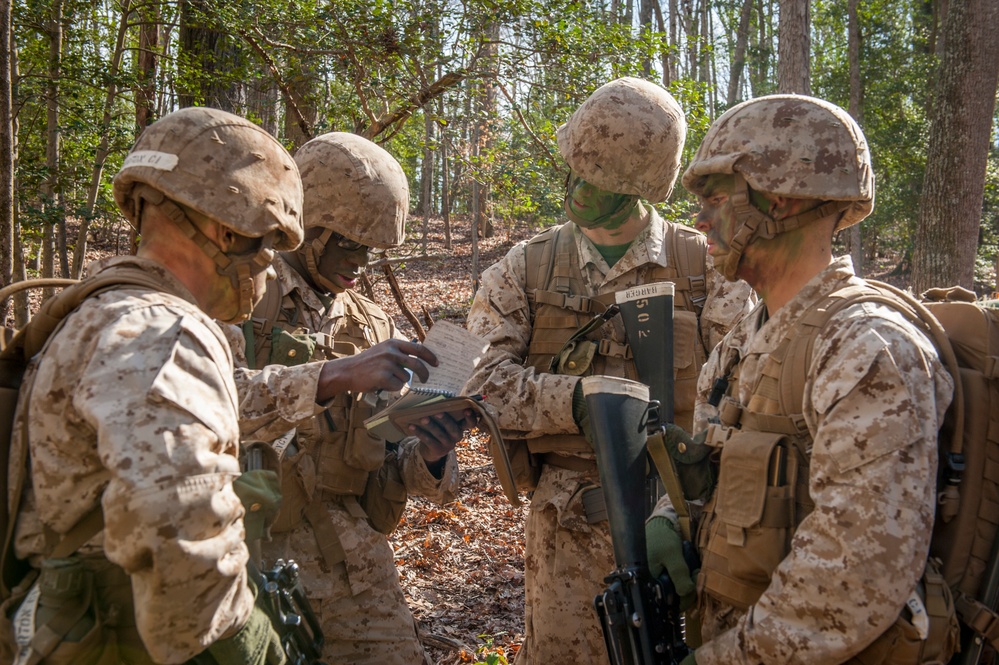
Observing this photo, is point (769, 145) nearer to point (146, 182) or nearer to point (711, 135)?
point (711, 135)

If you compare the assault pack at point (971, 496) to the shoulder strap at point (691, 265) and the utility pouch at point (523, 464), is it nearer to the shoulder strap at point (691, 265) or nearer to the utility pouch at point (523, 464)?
the shoulder strap at point (691, 265)

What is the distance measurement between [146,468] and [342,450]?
181cm

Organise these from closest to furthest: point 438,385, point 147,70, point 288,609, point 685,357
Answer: point 288,609, point 438,385, point 685,357, point 147,70

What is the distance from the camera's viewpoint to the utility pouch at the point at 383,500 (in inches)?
153

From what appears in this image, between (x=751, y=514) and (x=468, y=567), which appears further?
(x=468, y=567)

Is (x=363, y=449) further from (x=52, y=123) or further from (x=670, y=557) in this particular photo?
(x=52, y=123)

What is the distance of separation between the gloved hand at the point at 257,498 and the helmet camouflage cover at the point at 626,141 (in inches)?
89.3

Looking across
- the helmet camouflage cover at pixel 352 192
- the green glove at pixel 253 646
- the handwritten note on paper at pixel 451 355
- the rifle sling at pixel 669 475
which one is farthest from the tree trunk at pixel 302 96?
the green glove at pixel 253 646

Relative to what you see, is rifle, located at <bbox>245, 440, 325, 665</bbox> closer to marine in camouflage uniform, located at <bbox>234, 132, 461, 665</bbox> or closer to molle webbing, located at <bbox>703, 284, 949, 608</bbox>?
marine in camouflage uniform, located at <bbox>234, 132, 461, 665</bbox>

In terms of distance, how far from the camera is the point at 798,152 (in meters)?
2.67

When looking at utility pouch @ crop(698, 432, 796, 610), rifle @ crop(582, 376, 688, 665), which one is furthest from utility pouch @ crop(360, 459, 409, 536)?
utility pouch @ crop(698, 432, 796, 610)

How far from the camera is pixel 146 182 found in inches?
96.4

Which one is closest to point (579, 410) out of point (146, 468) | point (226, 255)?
point (226, 255)

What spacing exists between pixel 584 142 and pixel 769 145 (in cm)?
146
